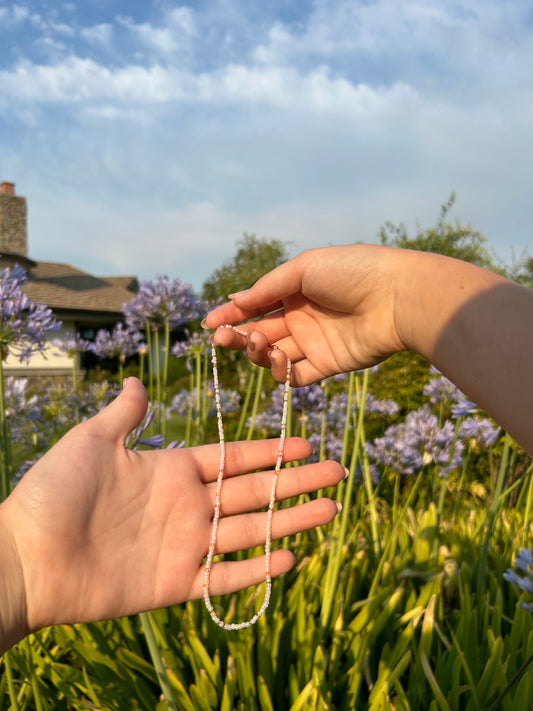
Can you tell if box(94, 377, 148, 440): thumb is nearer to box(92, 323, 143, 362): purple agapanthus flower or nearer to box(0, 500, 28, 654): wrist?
box(0, 500, 28, 654): wrist

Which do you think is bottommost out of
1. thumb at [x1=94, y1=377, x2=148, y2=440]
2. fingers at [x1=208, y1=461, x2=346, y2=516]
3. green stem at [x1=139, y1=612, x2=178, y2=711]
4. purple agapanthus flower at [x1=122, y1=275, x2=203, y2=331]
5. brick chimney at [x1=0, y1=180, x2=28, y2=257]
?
green stem at [x1=139, y1=612, x2=178, y2=711]

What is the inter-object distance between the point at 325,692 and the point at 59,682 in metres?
1.13

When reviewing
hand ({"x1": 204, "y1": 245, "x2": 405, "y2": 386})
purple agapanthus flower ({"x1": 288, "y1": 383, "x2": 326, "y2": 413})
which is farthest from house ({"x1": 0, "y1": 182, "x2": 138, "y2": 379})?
hand ({"x1": 204, "y1": 245, "x2": 405, "y2": 386})

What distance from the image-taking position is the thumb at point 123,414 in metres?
1.42

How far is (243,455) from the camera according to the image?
64.1 inches

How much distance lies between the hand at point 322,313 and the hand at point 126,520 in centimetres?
33

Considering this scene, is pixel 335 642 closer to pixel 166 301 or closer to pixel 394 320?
pixel 394 320

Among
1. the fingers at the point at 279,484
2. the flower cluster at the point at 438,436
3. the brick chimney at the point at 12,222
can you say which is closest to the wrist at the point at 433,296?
the fingers at the point at 279,484

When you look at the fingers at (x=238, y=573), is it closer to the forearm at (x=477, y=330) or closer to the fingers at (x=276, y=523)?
the fingers at (x=276, y=523)

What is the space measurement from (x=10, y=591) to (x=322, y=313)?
119 centimetres

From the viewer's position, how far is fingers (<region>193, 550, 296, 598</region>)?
4.77ft

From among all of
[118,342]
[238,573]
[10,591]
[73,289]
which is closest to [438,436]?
[238,573]

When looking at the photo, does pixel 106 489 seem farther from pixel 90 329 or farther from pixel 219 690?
pixel 90 329

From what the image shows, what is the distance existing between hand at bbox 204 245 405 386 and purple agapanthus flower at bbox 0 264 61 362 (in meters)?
1.27
